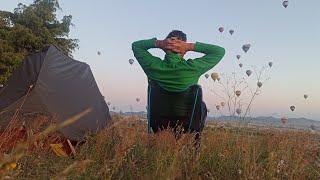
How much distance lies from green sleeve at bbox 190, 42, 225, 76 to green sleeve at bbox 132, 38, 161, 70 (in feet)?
1.34

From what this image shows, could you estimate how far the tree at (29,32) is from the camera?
2809cm

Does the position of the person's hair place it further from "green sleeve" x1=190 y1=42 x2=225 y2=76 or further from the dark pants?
the dark pants

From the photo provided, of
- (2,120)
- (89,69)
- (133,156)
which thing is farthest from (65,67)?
(133,156)

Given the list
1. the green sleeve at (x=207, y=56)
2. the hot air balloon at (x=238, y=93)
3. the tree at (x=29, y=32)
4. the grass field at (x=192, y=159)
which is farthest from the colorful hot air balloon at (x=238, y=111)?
the tree at (x=29, y=32)

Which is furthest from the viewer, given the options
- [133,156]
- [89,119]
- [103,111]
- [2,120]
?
[103,111]

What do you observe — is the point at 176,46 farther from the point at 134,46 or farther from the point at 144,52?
the point at 134,46

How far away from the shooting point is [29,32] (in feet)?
94.0

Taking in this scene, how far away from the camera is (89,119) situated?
342 inches

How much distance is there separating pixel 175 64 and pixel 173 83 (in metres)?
0.18

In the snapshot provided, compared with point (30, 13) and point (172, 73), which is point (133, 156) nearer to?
point (172, 73)

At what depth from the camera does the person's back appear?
16.7ft

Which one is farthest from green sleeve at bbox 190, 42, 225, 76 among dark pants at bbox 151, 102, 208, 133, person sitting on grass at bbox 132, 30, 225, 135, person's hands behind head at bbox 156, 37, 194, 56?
dark pants at bbox 151, 102, 208, 133

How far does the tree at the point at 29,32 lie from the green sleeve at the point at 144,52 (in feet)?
75.0

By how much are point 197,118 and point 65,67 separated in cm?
441
